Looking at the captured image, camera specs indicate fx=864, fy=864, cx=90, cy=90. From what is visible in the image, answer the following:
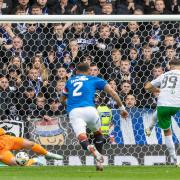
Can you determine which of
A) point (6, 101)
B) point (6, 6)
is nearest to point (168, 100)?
point (6, 101)

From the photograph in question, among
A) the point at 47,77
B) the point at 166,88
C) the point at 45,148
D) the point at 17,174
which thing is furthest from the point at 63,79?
the point at 17,174

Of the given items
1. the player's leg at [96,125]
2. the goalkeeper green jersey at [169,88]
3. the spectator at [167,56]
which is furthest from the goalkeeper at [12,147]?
the spectator at [167,56]

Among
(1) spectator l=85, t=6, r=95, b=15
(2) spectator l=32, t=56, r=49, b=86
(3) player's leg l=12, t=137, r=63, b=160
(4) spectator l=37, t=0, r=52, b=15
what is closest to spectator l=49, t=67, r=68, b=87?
(2) spectator l=32, t=56, r=49, b=86

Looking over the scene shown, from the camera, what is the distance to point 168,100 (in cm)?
1401

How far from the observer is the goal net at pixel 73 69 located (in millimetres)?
15148

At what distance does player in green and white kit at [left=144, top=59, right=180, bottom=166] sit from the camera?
550 inches

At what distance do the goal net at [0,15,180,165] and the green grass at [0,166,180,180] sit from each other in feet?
6.10

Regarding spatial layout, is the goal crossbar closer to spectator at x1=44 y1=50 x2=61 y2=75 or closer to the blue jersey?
spectator at x1=44 y1=50 x2=61 y2=75

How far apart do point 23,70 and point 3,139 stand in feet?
6.49

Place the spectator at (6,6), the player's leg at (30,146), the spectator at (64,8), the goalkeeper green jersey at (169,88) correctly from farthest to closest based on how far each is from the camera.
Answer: the spectator at (64,8) → the spectator at (6,6) → the goalkeeper green jersey at (169,88) → the player's leg at (30,146)

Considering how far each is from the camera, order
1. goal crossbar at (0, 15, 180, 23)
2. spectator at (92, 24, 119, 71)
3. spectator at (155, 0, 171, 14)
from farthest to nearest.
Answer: spectator at (155, 0, 171, 14) < spectator at (92, 24, 119, 71) < goal crossbar at (0, 15, 180, 23)

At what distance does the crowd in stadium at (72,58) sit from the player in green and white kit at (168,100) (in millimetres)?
1427

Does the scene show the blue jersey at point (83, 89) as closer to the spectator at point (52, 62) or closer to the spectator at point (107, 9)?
the spectator at point (52, 62)

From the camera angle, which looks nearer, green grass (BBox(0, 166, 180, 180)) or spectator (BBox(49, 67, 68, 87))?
green grass (BBox(0, 166, 180, 180))
